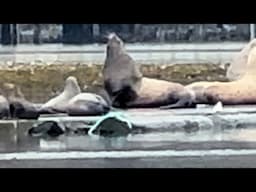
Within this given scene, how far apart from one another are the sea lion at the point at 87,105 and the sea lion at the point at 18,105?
9cm

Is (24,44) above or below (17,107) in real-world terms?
above

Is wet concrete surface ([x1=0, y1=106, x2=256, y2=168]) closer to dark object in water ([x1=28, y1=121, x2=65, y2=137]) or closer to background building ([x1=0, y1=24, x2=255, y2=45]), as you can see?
dark object in water ([x1=28, y1=121, x2=65, y2=137])

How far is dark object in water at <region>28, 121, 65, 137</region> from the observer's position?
60.7 inches

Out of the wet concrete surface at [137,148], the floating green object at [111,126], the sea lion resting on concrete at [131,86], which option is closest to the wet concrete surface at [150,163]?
the wet concrete surface at [137,148]

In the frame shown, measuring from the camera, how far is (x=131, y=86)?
5.49 ft

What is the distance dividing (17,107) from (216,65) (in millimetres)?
491

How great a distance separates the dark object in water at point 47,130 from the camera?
154cm

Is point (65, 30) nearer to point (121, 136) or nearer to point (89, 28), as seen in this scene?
point (89, 28)

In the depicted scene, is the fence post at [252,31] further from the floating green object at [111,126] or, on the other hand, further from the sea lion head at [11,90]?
the sea lion head at [11,90]

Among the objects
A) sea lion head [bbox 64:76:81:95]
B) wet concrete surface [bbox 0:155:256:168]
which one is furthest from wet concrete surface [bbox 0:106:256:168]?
sea lion head [bbox 64:76:81:95]
